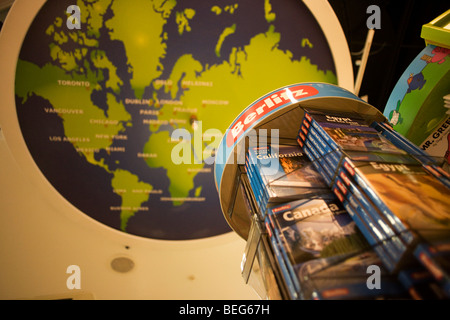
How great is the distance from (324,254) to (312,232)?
64mm

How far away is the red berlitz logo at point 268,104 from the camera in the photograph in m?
0.85

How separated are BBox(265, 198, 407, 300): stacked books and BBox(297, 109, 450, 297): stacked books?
1.2 inches

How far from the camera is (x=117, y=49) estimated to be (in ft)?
4.33

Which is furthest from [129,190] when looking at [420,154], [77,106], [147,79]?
[420,154]

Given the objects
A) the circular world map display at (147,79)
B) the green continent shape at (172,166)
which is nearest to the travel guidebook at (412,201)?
the circular world map display at (147,79)

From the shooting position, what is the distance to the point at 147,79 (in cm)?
138

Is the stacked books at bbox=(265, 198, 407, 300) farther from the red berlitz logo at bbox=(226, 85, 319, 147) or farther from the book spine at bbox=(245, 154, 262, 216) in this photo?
the red berlitz logo at bbox=(226, 85, 319, 147)

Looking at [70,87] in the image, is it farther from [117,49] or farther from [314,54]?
[314,54]

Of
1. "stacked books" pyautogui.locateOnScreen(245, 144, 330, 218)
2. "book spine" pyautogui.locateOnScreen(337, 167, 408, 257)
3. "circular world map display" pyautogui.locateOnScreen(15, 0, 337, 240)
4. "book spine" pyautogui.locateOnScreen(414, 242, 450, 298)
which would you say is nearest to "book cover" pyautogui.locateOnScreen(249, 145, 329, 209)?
"stacked books" pyautogui.locateOnScreen(245, 144, 330, 218)

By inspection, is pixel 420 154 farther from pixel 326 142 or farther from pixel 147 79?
pixel 147 79

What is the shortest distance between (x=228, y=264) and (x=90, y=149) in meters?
1.28

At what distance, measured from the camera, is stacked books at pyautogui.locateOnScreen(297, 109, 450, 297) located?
0.50 meters

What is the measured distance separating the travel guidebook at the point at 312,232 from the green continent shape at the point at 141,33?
1052 mm
